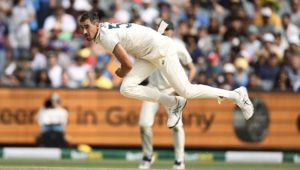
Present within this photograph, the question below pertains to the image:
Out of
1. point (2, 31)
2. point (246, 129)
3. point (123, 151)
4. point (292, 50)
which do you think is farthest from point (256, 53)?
point (2, 31)

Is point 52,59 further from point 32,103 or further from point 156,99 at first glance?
point 156,99

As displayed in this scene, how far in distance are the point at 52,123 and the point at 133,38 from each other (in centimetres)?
624

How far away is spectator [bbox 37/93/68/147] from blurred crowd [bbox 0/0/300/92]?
479mm

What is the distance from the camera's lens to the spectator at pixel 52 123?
1891cm

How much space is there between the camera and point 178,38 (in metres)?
21.2

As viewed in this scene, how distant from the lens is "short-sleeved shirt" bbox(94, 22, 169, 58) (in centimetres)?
1284

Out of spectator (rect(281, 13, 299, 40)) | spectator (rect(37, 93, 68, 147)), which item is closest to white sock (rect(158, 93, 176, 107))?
spectator (rect(37, 93, 68, 147))

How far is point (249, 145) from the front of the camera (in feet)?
63.3

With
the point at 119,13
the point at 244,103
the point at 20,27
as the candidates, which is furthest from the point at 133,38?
the point at 119,13

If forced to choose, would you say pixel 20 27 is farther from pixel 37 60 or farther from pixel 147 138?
pixel 147 138

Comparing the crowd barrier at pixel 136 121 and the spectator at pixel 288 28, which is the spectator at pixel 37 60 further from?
the spectator at pixel 288 28

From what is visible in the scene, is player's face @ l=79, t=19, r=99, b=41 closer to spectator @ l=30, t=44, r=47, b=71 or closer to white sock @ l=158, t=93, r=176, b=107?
white sock @ l=158, t=93, r=176, b=107

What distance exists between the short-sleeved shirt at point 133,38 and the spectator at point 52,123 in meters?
5.88

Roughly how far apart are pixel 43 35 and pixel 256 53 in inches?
184
